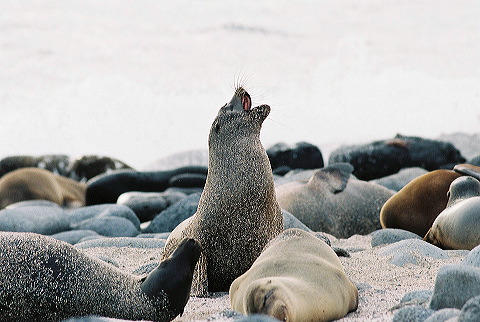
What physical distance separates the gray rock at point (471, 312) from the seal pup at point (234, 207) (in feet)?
5.93

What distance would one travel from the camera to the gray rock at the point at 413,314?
9.02 feet

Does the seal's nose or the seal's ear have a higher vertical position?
the seal's nose

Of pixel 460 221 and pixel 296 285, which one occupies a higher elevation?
pixel 296 285

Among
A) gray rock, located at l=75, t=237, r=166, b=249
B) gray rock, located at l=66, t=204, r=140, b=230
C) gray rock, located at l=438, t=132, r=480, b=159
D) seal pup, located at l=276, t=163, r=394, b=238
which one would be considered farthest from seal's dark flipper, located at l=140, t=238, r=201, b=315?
gray rock, located at l=438, t=132, r=480, b=159

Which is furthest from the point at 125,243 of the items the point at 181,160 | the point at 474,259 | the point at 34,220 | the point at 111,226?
the point at 181,160

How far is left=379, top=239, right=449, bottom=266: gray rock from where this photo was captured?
4.61 m

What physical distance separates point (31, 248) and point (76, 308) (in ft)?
1.05

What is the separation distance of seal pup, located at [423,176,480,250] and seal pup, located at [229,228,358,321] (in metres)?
1.96

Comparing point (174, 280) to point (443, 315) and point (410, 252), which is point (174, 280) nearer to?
point (443, 315)

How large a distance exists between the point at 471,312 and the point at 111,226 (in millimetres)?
5513

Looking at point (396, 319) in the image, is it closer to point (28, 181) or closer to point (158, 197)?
point (158, 197)

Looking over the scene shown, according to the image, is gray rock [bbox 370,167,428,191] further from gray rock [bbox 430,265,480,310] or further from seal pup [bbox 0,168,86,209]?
gray rock [bbox 430,265,480,310]

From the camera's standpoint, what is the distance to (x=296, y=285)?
297 centimetres

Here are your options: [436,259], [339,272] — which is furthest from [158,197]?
[339,272]
